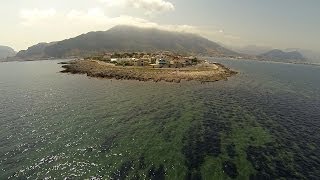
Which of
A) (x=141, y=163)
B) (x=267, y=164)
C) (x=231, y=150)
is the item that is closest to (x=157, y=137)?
(x=141, y=163)

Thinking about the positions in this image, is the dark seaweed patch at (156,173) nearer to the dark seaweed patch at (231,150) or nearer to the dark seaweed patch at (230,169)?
the dark seaweed patch at (230,169)

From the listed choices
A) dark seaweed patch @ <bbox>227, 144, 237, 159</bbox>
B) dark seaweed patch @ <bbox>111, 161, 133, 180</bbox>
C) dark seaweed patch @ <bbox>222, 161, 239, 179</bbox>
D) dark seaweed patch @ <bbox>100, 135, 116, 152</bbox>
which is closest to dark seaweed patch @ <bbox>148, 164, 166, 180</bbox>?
dark seaweed patch @ <bbox>111, 161, 133, 180</bbox>

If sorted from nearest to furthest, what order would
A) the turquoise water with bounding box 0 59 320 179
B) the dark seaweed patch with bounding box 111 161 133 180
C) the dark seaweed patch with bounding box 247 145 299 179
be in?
the dark seaweed patch with bounding box 111 161 133 180
the dark seaweed patch with bounding box 247 145 299 179
the turquoise water with bounding box 0 59 320 179

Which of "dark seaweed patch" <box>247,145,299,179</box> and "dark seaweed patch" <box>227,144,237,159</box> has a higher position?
"dark seaweed patch" <box>227,144,237,159</box>

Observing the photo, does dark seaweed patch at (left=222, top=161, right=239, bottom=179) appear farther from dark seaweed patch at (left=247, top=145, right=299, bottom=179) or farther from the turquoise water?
dark seaweed patch at (left=247, top=145, right=299, bottom=179)

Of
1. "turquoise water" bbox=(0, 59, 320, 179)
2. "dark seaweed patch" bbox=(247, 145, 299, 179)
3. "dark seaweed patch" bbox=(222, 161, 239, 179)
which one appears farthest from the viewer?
"turquoise water" bbox=(0, 59, 320, 179)

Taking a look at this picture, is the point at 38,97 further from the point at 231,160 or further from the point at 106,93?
the point at 231,160

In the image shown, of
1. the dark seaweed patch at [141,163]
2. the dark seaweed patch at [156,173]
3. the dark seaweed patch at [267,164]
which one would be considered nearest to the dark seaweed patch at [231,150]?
the dark seaweed patch at [267,164]
